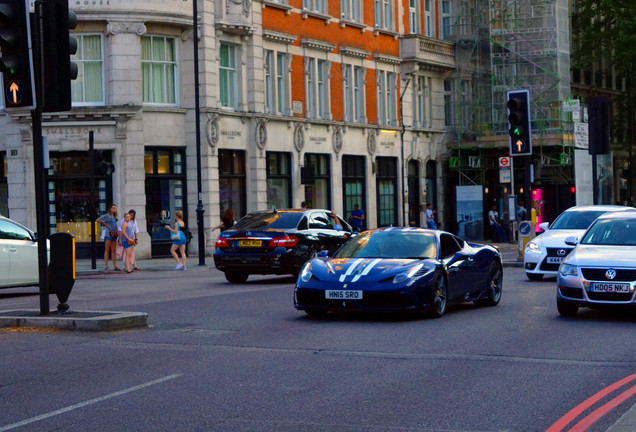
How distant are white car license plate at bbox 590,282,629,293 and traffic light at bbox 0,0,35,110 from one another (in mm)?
7380

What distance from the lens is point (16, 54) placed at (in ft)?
46.7

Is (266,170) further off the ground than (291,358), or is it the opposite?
(266,170)

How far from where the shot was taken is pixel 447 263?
53.6ft

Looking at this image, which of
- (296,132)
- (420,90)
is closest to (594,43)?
(420,90)

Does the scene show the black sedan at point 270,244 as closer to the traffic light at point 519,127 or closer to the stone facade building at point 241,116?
the traffic light at point 519,127

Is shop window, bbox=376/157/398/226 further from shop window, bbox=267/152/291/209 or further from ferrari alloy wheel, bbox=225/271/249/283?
ferrari alloy wheel, bbox=225/271/249/283

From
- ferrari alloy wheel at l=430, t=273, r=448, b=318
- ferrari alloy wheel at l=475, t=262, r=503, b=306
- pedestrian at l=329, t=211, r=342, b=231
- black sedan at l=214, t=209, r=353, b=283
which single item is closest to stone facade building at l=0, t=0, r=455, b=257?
black sedan at l=214, t=209, r=353, b=283

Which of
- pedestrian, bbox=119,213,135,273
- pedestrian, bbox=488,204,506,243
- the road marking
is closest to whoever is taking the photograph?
the road marking

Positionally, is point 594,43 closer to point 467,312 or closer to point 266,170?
point 266,170

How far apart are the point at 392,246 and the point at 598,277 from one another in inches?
112

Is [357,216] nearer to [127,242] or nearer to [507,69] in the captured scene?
[507,69]

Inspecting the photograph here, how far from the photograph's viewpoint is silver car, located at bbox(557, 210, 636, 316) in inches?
594

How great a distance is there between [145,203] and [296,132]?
27.6ft

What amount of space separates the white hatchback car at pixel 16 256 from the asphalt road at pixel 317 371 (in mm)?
5196
